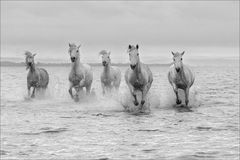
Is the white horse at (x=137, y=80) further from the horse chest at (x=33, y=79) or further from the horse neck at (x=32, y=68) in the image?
the horse neck at (x=32, y=68)

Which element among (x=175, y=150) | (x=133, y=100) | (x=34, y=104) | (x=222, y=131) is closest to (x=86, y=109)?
(x=133, y=100)

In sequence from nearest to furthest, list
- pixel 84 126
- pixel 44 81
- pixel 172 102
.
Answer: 1. pixel 84 126
2. pixel 172 102
3. pixel 44 81

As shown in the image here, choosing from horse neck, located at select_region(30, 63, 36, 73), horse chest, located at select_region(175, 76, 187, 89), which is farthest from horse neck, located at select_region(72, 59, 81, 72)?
horse chest, located at select_region(175, 76, 187, 89)

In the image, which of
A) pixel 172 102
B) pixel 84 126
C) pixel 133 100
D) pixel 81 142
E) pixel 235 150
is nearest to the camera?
pixel 235 150

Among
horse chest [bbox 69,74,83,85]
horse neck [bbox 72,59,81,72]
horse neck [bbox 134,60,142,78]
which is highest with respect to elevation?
horse neck [bbox 72,59,81,72]

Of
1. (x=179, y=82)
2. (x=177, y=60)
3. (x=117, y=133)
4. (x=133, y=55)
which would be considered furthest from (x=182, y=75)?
(x=117, y=133)

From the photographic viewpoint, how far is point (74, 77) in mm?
24141

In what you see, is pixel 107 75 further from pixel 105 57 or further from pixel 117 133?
pixel 117 133

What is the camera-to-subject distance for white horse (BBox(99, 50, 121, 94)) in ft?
82.9

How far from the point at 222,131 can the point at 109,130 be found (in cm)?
305

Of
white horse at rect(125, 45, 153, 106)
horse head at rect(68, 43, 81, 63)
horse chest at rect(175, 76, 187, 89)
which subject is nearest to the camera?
white horse at rect(125, 45, 153, 106)

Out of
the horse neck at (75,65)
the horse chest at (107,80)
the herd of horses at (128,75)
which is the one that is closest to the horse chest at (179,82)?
the herd of horses at (128,75)

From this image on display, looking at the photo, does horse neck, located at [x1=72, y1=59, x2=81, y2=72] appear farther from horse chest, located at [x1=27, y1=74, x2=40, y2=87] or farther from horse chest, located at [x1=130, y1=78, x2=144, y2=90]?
horse chest, located at [x1=130, y1=78, x2=144, y2=90]

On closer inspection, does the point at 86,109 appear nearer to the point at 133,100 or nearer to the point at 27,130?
the point at 133,100
